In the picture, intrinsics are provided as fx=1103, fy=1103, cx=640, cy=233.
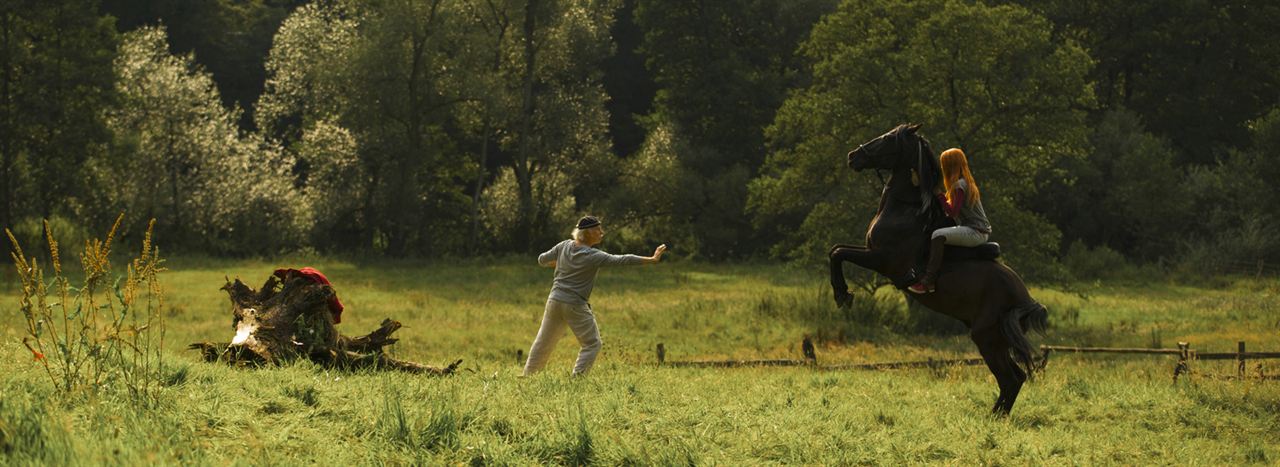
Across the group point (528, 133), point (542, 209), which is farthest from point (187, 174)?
point (542, 209)

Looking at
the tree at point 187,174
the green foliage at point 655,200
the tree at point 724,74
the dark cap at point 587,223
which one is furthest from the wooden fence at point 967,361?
the tree at point 187,174

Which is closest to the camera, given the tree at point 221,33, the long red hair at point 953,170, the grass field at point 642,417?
the grass field at point 642,417

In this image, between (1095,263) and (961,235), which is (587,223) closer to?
(961,235)

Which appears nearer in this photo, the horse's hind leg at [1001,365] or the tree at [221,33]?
the horse's hind leg at [1001,365]

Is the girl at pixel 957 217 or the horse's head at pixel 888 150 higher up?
the horse's head at pixel 888 150

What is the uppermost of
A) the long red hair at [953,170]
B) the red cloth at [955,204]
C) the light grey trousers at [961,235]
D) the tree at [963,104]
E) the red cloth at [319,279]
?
the tree at [963,104]

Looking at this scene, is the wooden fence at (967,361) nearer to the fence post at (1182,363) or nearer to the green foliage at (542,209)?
the fence post at (1182,363)

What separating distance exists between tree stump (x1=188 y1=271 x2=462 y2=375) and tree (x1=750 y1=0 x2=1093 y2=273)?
16.6 metres

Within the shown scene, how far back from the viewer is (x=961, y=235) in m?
10.9

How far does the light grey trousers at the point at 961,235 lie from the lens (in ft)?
35.7

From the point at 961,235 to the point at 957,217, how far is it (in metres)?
0.25

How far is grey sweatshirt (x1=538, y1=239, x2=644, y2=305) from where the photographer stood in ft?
41.1

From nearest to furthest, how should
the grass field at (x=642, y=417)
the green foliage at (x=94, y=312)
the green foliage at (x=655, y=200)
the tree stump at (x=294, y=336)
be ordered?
the grass field at (x=642, y=417), the green foliage at (x=94, y=312), the tree stump at (x=294, y=336), the green foliage at (x=655, y=200)

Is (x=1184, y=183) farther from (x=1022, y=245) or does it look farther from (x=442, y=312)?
(x=442, y=312)
